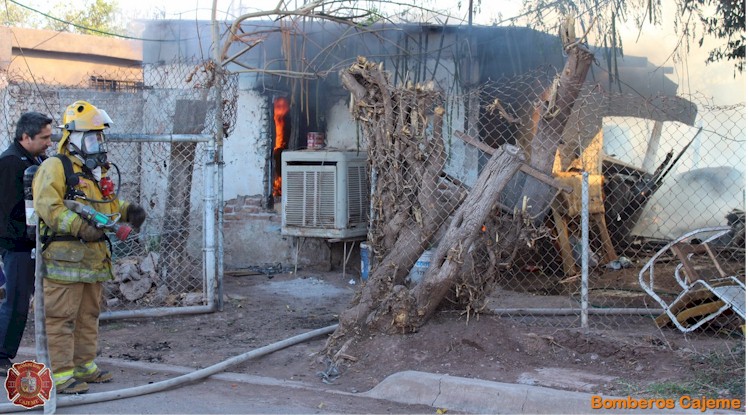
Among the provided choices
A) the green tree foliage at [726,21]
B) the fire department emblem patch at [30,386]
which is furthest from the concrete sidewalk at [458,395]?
the green tree foliage at [726,21]

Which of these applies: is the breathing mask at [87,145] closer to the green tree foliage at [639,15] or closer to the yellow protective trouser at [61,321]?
the yellow protective trouser at [61,321]

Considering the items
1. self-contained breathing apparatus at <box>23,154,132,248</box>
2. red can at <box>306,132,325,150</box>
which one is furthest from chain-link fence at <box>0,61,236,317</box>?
red can at <box>306,132,325,150</box>

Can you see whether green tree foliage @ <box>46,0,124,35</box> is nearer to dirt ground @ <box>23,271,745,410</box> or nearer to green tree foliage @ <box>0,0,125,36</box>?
green tree foliage @ <box>0,0,125,36</box>

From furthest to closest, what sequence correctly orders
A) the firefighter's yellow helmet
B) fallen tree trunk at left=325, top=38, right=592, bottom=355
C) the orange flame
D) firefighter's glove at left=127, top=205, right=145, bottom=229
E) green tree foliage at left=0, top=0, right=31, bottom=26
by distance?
green tree foliage at left=0, top=0, right=31, bottom=26 → the orange flame → fallen tree trunk at left=325, top=38, right=592, bottom=355 → firefighter's glove at left=127, top=205, right=145, bottom=229 → the firefighter's yellow helmet

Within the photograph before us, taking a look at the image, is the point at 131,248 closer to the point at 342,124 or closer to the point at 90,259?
the point at 342,124

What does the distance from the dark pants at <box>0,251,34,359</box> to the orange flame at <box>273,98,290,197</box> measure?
16.9 ft

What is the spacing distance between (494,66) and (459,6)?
40.6 inches

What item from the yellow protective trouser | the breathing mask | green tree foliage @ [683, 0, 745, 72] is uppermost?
green tree foliage @ [683, 0, 745, 72]

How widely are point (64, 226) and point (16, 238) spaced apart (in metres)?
0.93

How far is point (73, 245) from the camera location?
513cm

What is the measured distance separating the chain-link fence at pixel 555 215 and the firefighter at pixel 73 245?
2.00 metres

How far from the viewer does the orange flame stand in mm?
10602

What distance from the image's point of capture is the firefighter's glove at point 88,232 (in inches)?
199

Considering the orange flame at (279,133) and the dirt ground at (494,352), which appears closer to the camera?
the dirt ground at (494,352)
